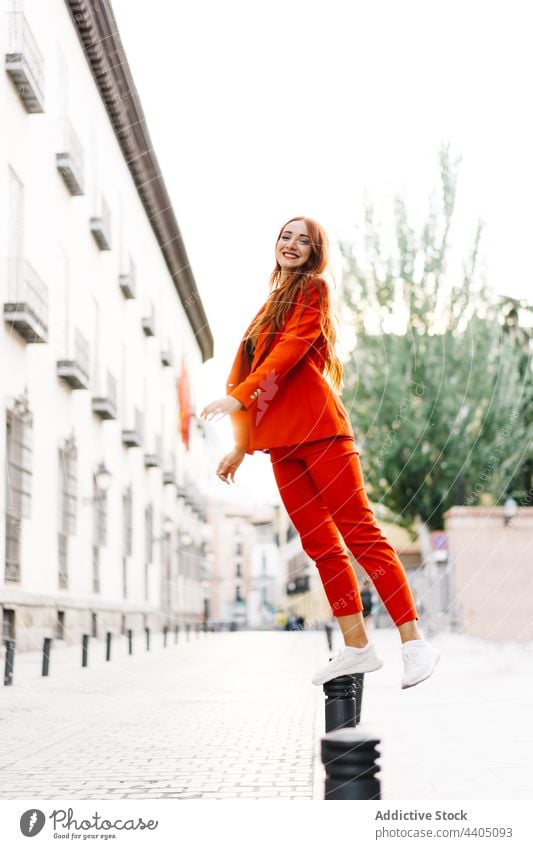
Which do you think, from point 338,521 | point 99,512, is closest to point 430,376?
point 338,521

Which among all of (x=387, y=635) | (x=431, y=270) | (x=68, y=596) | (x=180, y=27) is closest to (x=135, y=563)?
(x=68, y=596)

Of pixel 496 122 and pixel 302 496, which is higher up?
pixel 496 122

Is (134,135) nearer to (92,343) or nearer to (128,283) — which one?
(128,283)

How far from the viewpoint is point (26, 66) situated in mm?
4148

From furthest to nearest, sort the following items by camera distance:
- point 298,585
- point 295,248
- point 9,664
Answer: point 9,664, point 298,585, point 295,248

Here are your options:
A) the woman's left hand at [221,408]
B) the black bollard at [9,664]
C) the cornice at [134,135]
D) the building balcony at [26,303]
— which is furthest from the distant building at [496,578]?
the black bollard at [9,664]

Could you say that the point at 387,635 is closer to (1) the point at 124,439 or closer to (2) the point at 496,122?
(1) the point at 124,439

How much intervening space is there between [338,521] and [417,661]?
0.42 m

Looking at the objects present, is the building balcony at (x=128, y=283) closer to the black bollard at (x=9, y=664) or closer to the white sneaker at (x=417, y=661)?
the white sneaker at (x=417, y=661)

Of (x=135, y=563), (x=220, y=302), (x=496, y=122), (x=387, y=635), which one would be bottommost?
(x=387, y=635)

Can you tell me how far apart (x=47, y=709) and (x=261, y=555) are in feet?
6.30

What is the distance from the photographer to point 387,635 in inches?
153

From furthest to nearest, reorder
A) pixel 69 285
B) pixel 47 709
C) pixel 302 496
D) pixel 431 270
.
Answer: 1. pixel 47 709
2. pixel 69 285
3. pixel 431 270
4. pixel 302 496

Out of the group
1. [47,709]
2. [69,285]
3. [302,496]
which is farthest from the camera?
[47,709]
